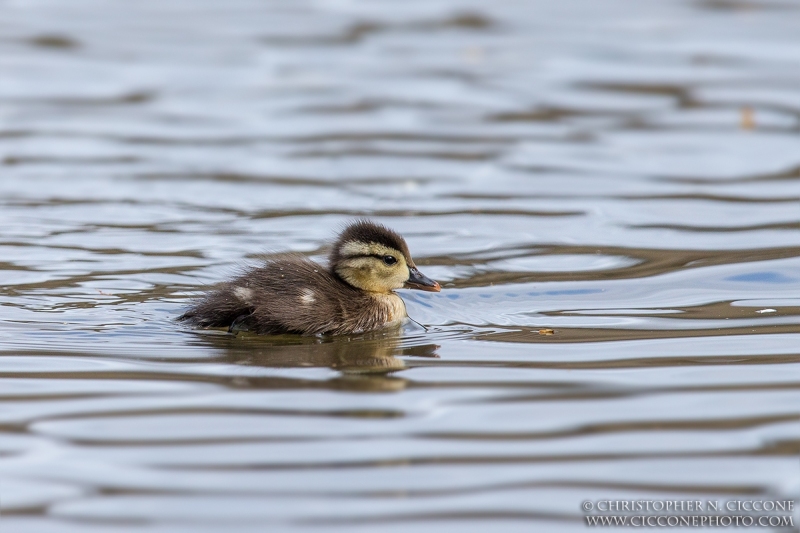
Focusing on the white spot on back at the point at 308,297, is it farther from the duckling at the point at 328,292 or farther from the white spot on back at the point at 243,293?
the white spot on back at the point at 243,293

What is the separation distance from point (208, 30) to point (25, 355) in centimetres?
1108

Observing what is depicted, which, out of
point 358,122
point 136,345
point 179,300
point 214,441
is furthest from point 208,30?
point 214,441

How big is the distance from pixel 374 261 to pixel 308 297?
1.62 ft

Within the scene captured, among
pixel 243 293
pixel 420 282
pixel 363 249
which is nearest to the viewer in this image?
pixel 243 293

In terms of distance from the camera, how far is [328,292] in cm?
695

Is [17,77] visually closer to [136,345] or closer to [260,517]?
[136,345]

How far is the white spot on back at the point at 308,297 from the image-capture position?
6766 millimetres

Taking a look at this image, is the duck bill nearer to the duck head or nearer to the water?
the duck head

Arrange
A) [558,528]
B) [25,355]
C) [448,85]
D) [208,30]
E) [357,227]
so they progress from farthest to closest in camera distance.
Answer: [208,30] < [448,85] < [357,227] < [25,355] < [558,528]

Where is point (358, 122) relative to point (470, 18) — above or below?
below

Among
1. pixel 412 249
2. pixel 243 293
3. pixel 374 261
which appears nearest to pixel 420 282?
pixel 374 261

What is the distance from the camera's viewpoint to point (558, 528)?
4164 millimetres

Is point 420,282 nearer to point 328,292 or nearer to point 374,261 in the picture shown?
point 374,261

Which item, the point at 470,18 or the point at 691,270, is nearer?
the point at 691,270
